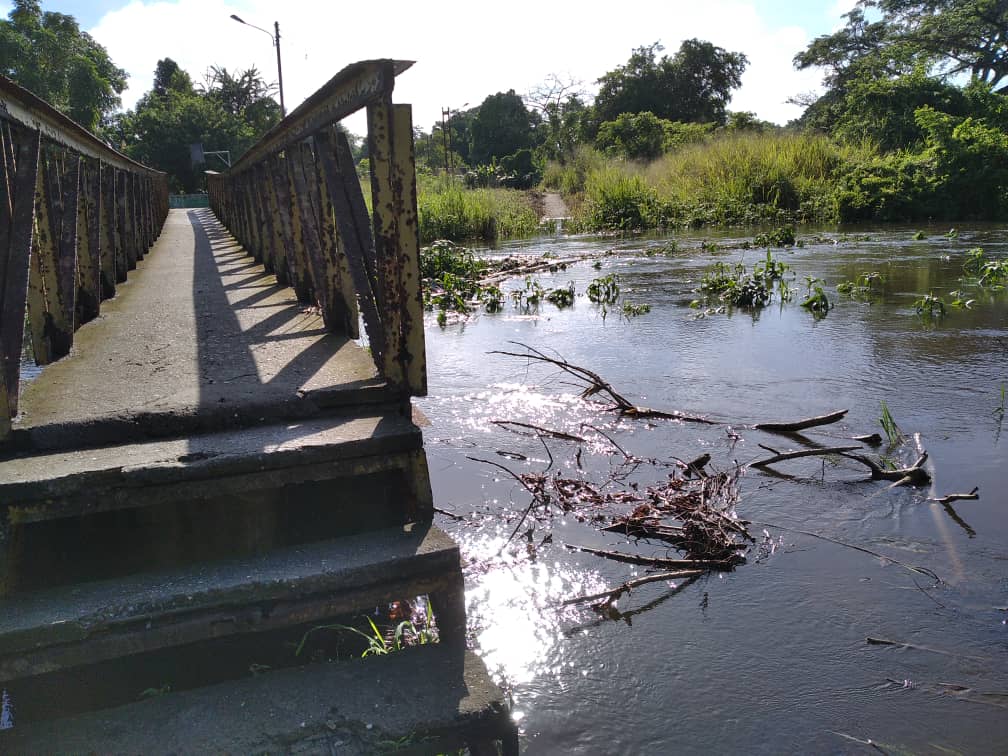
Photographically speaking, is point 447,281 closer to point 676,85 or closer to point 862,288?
point 862,288

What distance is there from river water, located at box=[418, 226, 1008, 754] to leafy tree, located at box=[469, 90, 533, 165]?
44.8 metres

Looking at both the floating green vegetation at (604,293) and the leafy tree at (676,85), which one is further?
the leafy tree at (676,85)

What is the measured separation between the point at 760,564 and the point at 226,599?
178cm

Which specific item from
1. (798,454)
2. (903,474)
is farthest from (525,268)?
(903,474)

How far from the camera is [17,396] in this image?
7.45 feet

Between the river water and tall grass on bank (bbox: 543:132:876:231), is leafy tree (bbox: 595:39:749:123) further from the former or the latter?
the river water

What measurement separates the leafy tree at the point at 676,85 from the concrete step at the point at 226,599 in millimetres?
42805

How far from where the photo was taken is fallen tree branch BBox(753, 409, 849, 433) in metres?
3.78

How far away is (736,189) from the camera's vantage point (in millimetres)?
18250

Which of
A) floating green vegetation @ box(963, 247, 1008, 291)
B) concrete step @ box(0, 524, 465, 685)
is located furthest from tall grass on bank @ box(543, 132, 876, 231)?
concrete step @ box(0, 524, 465, 685)

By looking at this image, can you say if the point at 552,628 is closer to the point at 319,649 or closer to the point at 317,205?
the point at 319,649

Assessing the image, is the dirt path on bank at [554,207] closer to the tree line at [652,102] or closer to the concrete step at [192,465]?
the tree line at [652,102]

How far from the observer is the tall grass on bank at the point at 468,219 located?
17.2 m

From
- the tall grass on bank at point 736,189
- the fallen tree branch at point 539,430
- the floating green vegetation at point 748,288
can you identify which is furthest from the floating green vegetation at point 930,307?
the tall grass on bank at point 736,189
